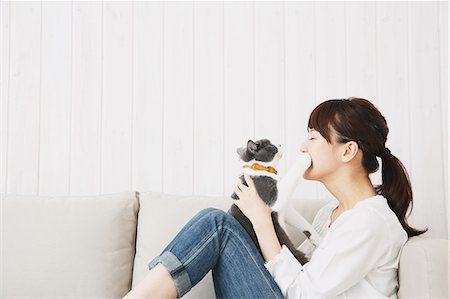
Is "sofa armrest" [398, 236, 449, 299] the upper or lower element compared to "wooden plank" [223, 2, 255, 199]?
lower

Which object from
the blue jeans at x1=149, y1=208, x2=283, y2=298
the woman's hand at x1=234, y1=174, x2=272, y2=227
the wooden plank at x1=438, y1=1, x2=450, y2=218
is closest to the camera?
the blue jeans at x1=149, y1=208, x2=283, y2=298

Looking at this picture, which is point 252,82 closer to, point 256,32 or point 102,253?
A: point 256,32

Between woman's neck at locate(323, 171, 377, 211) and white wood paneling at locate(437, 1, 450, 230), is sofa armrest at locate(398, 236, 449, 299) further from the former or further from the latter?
white wood paneling at locate(437, 1, 450, 230)

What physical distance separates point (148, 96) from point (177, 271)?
3.66ft

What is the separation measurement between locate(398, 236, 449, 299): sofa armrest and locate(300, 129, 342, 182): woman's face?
1.20 ft

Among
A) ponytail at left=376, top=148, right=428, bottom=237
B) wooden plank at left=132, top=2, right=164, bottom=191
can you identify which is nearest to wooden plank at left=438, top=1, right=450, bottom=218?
ponytail at left=376, top=148, right=428, bottom=237

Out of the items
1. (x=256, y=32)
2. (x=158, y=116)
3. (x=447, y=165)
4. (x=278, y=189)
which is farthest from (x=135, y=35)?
(x=447, y=165)

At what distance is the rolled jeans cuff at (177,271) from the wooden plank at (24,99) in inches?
45.0

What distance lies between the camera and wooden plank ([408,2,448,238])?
7.91 ft

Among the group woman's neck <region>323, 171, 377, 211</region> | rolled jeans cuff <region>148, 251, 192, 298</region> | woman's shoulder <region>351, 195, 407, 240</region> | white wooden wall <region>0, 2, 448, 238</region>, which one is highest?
white wooden wall <region>0, 2, 448, 238</region>

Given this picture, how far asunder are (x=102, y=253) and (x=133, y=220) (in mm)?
183

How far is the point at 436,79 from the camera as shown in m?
2.43

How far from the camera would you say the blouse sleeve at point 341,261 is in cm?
151

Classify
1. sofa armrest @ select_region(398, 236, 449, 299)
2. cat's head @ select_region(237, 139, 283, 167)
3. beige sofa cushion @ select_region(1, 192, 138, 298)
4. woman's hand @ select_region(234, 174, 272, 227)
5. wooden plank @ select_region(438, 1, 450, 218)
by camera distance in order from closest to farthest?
sofa armrest @ select_region(398, 236, 449, 299), woman's hand @ select_region(234, 174, 272, 227), cat's head @ select_region(237, 139, 283, 167), beige sofa cushion @ select_region(1, 192, 138, 298), wooden plank @ select_region(438, 1, 450, 218)
